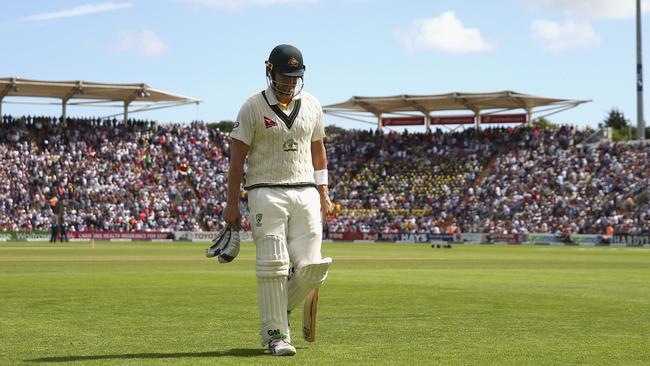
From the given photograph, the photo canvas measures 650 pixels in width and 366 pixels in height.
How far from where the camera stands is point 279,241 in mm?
9883

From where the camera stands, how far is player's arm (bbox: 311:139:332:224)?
1066 cm

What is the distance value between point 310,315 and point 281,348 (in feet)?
2.77

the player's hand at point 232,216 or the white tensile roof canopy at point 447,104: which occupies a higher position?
the white tensile roof canopy at point 447,104

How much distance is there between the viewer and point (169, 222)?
74688 mm

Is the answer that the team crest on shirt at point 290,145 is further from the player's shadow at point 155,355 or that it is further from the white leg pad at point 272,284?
→ the player's shadow at point 155,355

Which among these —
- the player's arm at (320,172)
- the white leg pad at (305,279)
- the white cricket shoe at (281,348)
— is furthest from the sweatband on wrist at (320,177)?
the white cricket shoe at (281,348)

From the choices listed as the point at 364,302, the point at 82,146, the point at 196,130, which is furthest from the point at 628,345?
the point at 196,130

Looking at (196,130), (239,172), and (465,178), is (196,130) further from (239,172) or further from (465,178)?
(239,172)

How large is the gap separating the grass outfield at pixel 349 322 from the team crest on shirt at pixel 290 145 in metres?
2.02

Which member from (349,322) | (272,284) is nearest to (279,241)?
(272,284)

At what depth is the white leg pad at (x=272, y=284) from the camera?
985cm

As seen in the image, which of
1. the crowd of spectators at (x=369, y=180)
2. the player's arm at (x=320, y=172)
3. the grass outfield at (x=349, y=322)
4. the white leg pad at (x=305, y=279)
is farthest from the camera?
the crowd of spectators at (x=369, y=180)

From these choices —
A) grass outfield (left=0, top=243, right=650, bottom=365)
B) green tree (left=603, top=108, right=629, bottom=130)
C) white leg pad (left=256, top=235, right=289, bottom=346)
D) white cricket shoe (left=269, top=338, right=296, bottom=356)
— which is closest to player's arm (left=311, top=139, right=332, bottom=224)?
white leg pad (left=256, top=235, right=289, bottom=346)

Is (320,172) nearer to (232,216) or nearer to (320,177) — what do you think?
(320,177)
